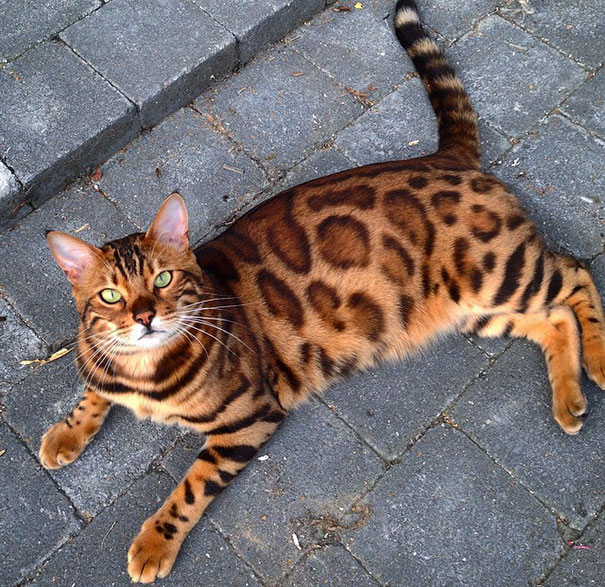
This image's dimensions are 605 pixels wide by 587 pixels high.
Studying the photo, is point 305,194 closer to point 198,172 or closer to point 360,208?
point 360,208

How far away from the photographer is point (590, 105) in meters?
4.02

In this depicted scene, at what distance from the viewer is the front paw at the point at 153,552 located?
2.72 m

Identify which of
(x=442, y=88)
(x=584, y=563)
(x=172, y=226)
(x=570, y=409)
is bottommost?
(x=584, y=563)

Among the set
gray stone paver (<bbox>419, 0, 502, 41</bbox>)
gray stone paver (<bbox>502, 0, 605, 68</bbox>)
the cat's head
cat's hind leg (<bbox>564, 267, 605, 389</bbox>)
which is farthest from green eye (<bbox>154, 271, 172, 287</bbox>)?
gray stone paver (<bbox>502, 0, 605, 68</bbox>)

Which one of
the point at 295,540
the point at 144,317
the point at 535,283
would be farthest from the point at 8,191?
the point at 535,283

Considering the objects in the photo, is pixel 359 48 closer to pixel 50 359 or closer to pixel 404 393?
pixel 404 393

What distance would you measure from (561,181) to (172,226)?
2149mm

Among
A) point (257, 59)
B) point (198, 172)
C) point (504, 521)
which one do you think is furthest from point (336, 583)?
point (257, 59)

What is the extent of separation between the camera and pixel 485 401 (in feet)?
10.5

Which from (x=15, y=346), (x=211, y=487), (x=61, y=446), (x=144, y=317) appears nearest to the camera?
(x=144, y=317)

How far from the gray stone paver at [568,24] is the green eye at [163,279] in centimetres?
288

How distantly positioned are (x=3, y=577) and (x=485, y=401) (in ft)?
6.83

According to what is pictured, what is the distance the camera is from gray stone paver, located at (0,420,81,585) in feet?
9.26

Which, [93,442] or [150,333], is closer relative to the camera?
[150,333]
